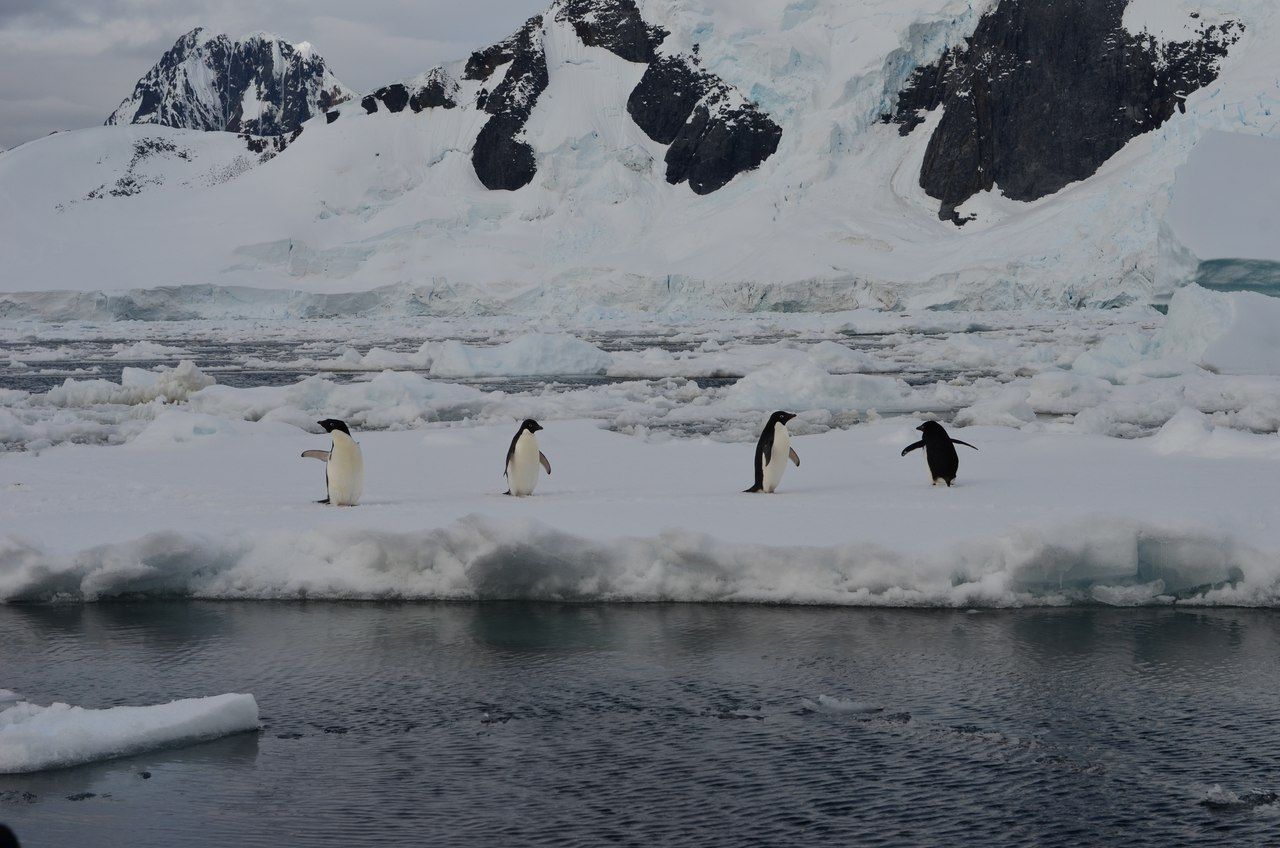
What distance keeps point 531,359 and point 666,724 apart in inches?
840

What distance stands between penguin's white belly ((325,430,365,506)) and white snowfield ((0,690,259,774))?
12.0ft

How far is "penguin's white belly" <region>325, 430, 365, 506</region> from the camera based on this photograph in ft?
27.3

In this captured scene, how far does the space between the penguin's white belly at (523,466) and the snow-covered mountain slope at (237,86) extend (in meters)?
172

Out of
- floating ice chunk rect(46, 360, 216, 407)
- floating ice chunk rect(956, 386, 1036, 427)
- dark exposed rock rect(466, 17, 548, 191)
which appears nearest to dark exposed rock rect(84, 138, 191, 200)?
dark exposed rock rect(466, 17, 548, 191)

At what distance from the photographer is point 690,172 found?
8469 centimetres

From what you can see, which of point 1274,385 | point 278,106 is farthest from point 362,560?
point 278,106

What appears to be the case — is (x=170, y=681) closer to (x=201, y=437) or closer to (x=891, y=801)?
(x=891, y=801)

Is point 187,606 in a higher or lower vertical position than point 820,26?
lower

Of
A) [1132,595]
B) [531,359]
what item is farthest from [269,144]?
[1132,595]

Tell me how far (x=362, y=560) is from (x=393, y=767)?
8.57 feet

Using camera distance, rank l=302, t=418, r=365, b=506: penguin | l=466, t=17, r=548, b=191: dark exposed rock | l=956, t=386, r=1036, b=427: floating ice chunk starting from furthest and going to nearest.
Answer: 1. l=466, t=17, r=548, b=191: dark exposed rock
2. l=956, t=386, r=1036, b=427: floating ice chunk
3. l=302, t=418, r=365, b=506: penguin

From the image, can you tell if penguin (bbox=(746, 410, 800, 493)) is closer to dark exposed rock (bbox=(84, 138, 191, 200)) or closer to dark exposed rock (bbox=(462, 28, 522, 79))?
dark exposed rock (bbox=(462, 28, 522, 79))

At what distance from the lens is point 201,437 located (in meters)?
12.0

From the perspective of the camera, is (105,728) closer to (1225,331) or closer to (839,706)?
(839,706)
